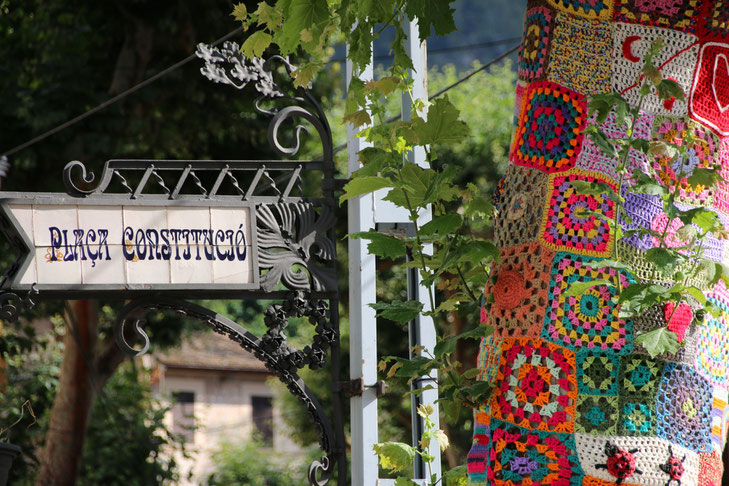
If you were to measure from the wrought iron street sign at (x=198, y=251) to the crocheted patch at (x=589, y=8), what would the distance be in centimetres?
157

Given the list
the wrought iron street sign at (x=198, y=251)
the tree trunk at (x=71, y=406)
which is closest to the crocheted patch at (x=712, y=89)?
the wrought iron street sign at (x=198, y=251)

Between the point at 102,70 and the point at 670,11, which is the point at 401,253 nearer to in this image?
the point at 670,11

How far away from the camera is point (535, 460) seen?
2.86 metres

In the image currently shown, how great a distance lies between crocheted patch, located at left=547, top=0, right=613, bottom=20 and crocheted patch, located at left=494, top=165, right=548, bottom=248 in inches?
18.7

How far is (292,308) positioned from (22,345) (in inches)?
304

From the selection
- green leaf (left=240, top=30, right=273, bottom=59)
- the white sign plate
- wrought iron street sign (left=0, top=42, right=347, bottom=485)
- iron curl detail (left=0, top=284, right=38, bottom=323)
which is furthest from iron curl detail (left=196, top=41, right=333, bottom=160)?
green leaf (left=240, top=30, right=273, bottom=59)

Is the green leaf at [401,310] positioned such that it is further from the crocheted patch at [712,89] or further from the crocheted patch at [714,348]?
the crocheted patch at [712,89]

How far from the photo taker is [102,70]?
37.8 ft

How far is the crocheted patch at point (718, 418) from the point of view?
2.95m

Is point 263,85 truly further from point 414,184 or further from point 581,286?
point 581,286

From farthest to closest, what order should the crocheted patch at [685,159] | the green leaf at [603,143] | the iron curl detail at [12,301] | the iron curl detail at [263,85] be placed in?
the iron curl detail at [263,85] < the iron curl detail at [12,301] < the crocheted patch at [685,159] < the green leaf at [603,143]

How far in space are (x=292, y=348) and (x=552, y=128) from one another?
6.99 ft

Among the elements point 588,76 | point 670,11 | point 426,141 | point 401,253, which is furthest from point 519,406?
point 670,11

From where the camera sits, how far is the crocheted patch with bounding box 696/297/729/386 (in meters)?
2.90
